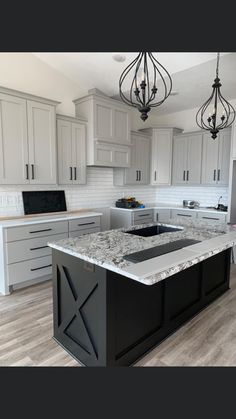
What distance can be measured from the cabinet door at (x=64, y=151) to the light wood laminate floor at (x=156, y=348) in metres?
1.89

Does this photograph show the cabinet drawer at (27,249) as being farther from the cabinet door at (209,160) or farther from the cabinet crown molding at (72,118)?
the cabinet door at (209,160)

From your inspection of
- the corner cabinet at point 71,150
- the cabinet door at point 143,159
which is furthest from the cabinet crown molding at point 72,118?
the cabinet door at point 143,159

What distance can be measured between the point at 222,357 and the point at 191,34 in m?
2.46

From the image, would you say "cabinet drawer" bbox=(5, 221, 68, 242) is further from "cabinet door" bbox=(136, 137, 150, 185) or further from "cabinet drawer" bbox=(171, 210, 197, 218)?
"cabinet drawer" bbox=(171, 210, 197, 218)

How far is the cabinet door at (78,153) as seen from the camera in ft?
13.0

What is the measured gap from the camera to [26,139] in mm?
3316

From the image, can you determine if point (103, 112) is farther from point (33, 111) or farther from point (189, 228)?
point (189, 228)

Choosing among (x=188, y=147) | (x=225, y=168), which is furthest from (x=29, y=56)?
(x=225, y=168)

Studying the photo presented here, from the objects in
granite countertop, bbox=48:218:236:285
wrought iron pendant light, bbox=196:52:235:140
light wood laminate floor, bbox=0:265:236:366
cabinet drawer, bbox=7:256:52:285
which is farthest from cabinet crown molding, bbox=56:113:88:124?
light wood laminate floor, bbox=0:265:236:366

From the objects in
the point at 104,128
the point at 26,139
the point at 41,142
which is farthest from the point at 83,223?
the point at 104,128

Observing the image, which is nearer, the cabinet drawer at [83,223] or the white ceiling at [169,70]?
the white ceiling at [169,70]

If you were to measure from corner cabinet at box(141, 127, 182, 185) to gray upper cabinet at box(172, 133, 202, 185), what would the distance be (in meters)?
0.13

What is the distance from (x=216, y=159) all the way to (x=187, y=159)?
0.63 m

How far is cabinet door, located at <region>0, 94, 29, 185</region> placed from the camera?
310 cm
